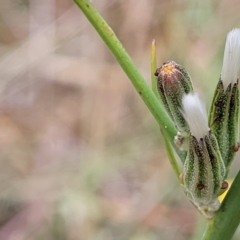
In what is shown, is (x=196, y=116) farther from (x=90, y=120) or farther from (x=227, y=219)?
(x=90, y=120)

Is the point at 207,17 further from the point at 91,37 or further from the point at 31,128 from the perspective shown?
the point at 31,128

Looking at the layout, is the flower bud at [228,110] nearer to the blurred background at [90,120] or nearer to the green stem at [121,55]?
the green stem at [121,55]

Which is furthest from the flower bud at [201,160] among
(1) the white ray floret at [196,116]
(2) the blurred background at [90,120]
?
(2) the blurred background at [90,120]

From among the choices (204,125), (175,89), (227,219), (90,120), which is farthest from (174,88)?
(90,120)

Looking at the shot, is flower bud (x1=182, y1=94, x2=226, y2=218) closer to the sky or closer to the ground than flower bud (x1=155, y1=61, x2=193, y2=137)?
closer to the ground

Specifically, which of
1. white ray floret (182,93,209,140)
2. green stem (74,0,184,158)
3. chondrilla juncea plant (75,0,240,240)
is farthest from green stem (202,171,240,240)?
green stem (74,0,184,158)

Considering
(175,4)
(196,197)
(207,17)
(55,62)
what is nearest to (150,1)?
(175,4)

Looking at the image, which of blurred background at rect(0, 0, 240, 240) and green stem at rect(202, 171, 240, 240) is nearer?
green stem at rect(202, 171, 240, 240)

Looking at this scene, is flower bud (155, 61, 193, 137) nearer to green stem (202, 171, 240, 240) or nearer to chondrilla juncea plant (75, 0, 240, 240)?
chondrilla juncea plant (75, 0, 240, 240)
